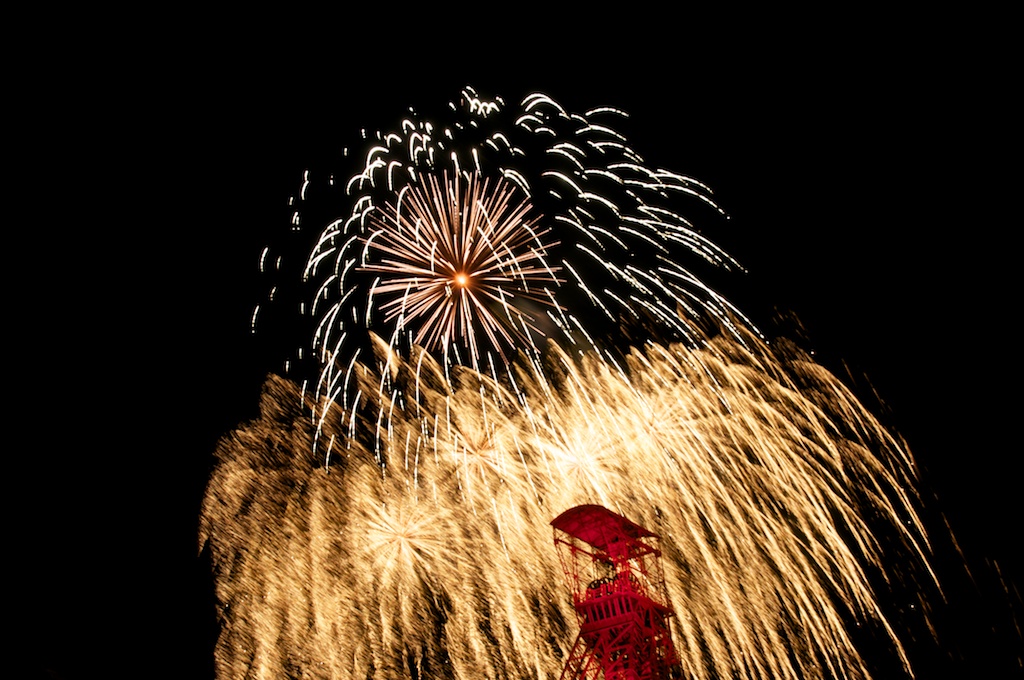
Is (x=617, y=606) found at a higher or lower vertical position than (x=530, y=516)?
lower

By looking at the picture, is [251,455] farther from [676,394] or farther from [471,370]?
[676,394]

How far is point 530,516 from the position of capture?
13.8m

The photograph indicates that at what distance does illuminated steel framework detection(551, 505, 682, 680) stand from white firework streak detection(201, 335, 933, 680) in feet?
4.43

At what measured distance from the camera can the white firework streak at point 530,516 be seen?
12742 millimetres

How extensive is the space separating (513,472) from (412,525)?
200 centimetres

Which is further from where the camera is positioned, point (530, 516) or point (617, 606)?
point (530, 516)

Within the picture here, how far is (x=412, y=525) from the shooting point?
14.1 m

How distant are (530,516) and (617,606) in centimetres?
285

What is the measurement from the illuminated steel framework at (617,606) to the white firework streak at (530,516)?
4.43ft

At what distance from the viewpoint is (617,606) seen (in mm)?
11344

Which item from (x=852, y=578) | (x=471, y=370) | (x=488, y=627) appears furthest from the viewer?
(x=471, y=370)

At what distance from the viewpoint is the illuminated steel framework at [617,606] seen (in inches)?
439

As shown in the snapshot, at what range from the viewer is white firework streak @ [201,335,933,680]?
12742 mm

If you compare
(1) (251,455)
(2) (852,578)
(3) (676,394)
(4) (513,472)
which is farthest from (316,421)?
(2) (852,578)
